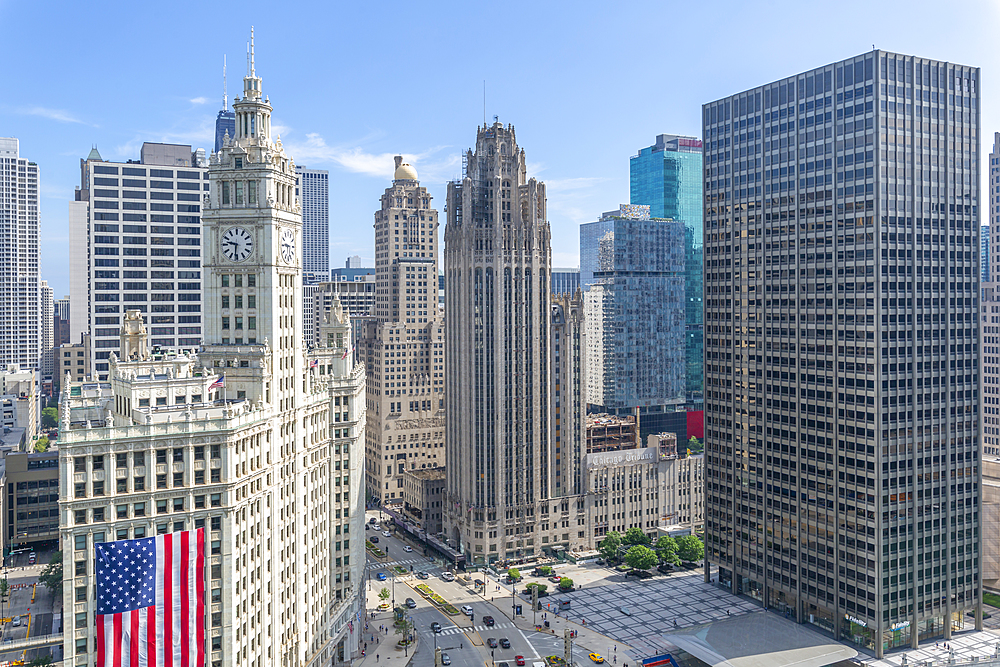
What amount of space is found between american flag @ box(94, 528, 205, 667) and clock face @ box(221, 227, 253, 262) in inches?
1583

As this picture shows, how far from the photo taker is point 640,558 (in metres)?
196

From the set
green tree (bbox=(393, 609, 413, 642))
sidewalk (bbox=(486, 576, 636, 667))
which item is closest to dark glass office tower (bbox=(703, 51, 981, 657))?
sidewalk (bbox=(486, 576, 636, 667))

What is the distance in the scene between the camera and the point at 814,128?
533 feet

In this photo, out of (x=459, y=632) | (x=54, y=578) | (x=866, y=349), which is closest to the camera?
(x=866, y=349)

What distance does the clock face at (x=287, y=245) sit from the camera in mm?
125750

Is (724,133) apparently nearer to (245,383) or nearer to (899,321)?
(899,321)

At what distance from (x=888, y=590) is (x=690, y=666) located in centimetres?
3795

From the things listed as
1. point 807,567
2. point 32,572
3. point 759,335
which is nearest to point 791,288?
point 759,335

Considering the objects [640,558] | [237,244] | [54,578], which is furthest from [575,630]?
[54,578]

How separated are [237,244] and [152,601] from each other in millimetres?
50693

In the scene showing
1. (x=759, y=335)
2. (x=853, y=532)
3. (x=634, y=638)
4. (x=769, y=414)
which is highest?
(x=759, y=335)

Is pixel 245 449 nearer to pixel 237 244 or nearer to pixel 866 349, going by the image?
pixel 237 244

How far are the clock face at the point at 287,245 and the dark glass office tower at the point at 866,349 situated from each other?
97866 mm

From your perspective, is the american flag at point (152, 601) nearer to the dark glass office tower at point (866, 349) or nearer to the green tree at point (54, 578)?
the green tree at point (54, 578)
